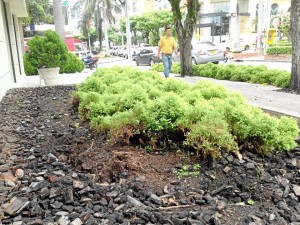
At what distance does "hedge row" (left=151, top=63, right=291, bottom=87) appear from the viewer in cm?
863

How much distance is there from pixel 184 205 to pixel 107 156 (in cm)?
112

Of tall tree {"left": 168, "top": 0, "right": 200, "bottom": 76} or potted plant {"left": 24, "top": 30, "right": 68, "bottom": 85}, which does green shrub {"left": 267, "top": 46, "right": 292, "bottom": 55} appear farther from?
potted plant {"left": 24, "top": 30, "right": 68, "bottom": 85}

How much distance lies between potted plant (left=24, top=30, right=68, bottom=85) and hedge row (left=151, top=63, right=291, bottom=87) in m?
5.13

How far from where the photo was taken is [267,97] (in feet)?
23.6

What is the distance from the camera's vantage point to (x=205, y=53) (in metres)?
19.7

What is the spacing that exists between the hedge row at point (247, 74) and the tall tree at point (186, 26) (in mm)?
506

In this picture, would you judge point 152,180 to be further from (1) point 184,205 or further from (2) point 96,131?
(2) point 96,131

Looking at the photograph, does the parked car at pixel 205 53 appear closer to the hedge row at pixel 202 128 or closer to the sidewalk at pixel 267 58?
the sidewalk at pixel 267 58

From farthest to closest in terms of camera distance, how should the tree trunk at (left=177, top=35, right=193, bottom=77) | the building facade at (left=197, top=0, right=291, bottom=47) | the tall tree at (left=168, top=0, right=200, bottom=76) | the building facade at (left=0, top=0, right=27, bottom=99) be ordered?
1. the building facade at (left=197, top=0, right=291, bottom=47)
2. the tree trunk at (left=177, top=35, right=193, bottom=77)
3. the tall tree at (left=168, top=0, right=200, bottom=76)
4. the building facade at (left=0, top=0, right=27, bottom=99)

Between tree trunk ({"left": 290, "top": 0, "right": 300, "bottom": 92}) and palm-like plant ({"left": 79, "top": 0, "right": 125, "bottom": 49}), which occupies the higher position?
palm-like plant ({"left": 79, "top": 0, "right": 125, "bottom": 49})

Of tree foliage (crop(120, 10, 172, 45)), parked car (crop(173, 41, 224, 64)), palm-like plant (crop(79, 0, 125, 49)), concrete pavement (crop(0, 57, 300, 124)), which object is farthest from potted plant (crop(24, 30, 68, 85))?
palm-like plant (crop(79, 0, 125, 49))

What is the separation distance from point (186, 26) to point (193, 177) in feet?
32.6

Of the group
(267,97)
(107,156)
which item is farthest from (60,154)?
(267,97)

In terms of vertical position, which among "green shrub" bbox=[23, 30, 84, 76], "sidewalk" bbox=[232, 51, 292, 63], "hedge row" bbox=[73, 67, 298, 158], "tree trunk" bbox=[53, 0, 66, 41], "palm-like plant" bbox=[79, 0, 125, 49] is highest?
"palm-like plant" bbox=[79, 0, 125, 49]
